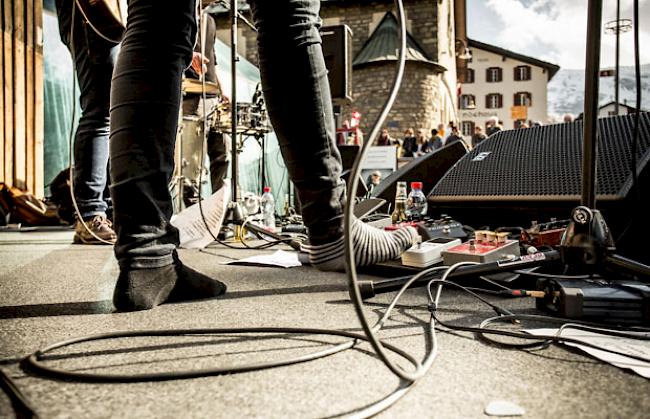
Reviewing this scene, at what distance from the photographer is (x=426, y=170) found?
8.43ft

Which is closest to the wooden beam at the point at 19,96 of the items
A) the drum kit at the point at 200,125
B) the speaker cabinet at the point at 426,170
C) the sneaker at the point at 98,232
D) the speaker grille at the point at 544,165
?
the drum kit at the point at 200,125

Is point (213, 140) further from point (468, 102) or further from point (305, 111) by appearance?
point (468, 102)

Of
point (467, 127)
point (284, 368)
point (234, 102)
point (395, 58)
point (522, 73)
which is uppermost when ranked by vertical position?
point (522, 73)

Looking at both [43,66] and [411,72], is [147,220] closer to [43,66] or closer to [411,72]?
[43,66]

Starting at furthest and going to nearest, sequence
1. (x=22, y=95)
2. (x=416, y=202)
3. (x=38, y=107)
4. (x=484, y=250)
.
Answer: (x=38, y=107) < (x=22, y=95) < (x=416, y=202) < (x=484, y=250)

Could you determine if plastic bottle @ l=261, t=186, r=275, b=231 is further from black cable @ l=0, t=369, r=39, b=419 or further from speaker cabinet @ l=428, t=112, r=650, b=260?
black cable @ l=0, t=369, r=39, b=419

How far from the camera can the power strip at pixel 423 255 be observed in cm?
115

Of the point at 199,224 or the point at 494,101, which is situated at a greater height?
the point at 494,101

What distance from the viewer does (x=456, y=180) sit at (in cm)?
182

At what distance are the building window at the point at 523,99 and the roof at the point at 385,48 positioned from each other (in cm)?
1884

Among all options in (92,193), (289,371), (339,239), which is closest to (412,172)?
(92,193)

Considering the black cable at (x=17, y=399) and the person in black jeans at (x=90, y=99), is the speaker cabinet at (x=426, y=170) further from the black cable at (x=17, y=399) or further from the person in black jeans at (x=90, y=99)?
the black cable at (x=17, y=399)

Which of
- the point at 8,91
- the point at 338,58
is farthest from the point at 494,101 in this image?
the point at 8,91

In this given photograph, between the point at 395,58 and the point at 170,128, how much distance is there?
1375 cm
